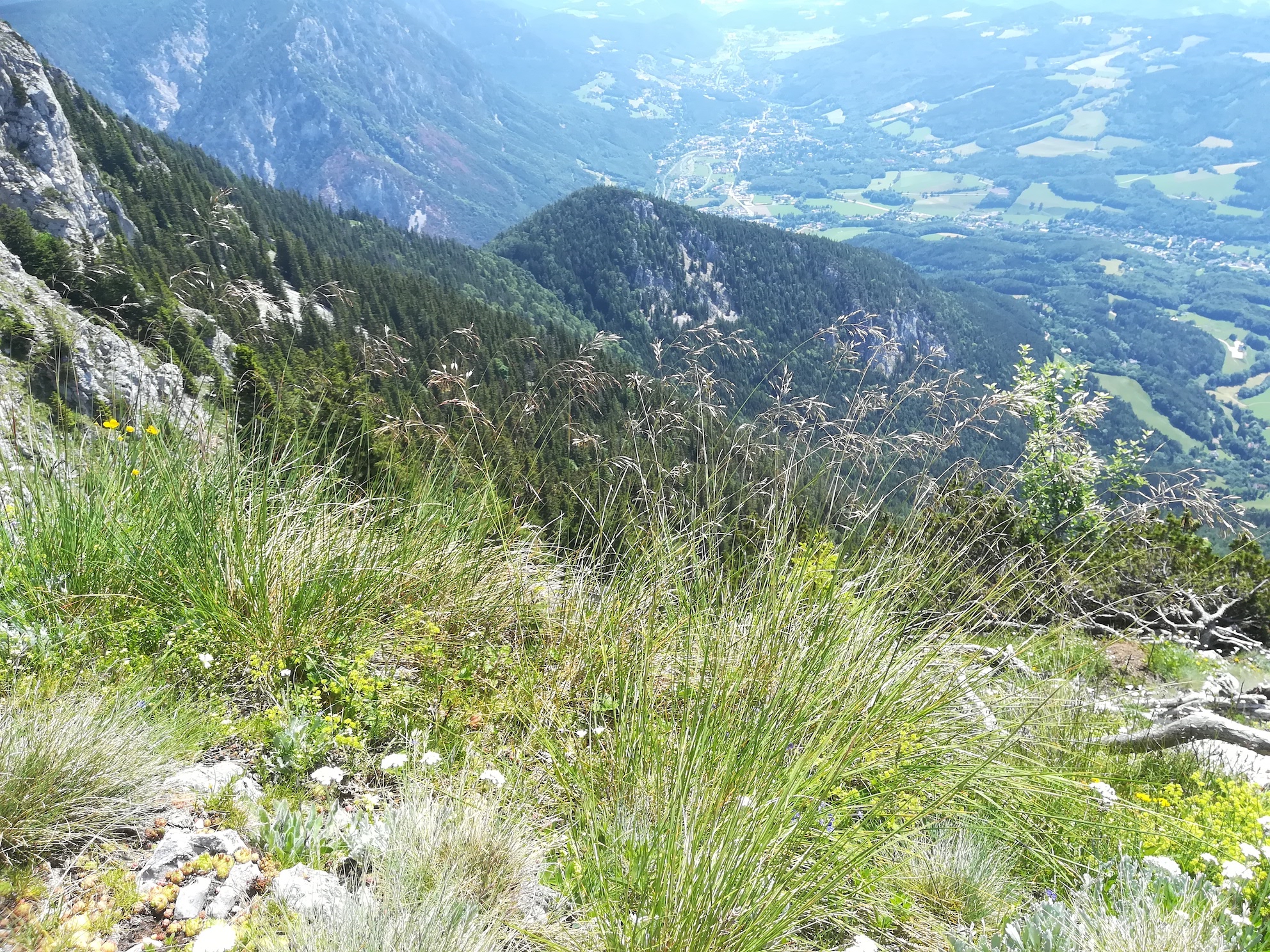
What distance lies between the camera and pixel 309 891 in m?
1.89

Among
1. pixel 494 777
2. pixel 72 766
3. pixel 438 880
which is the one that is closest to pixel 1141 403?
pixel 494 777

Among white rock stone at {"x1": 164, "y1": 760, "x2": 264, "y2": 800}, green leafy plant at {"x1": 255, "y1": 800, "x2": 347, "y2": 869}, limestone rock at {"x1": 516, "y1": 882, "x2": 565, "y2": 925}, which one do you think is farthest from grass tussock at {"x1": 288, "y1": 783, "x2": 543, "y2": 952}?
white rock stone at {"x1": 164, "y1": 760, "x2": 264, "y2": 800}

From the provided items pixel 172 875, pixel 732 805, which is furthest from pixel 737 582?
pixel 172 875

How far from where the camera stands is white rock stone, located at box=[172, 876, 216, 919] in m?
1.84

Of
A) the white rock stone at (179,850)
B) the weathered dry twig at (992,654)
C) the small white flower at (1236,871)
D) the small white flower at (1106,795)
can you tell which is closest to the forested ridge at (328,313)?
the white rock stone at (179,850)

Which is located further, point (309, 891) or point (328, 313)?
point (328, 313)

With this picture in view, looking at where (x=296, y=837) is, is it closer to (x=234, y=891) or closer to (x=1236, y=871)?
(x=234, y=891)

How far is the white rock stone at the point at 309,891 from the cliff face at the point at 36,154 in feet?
246

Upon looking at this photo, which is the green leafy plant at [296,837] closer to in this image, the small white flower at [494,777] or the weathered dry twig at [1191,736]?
the small white flower at [494,777]

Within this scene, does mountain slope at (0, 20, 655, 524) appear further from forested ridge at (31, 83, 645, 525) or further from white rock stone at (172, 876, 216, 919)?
white rock stone at (172, 876, 216, 919)

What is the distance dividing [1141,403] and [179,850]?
225m

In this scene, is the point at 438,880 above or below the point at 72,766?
below

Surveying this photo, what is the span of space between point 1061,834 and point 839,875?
4.28ft

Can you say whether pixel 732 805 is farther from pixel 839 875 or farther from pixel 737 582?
pixel 737 582
